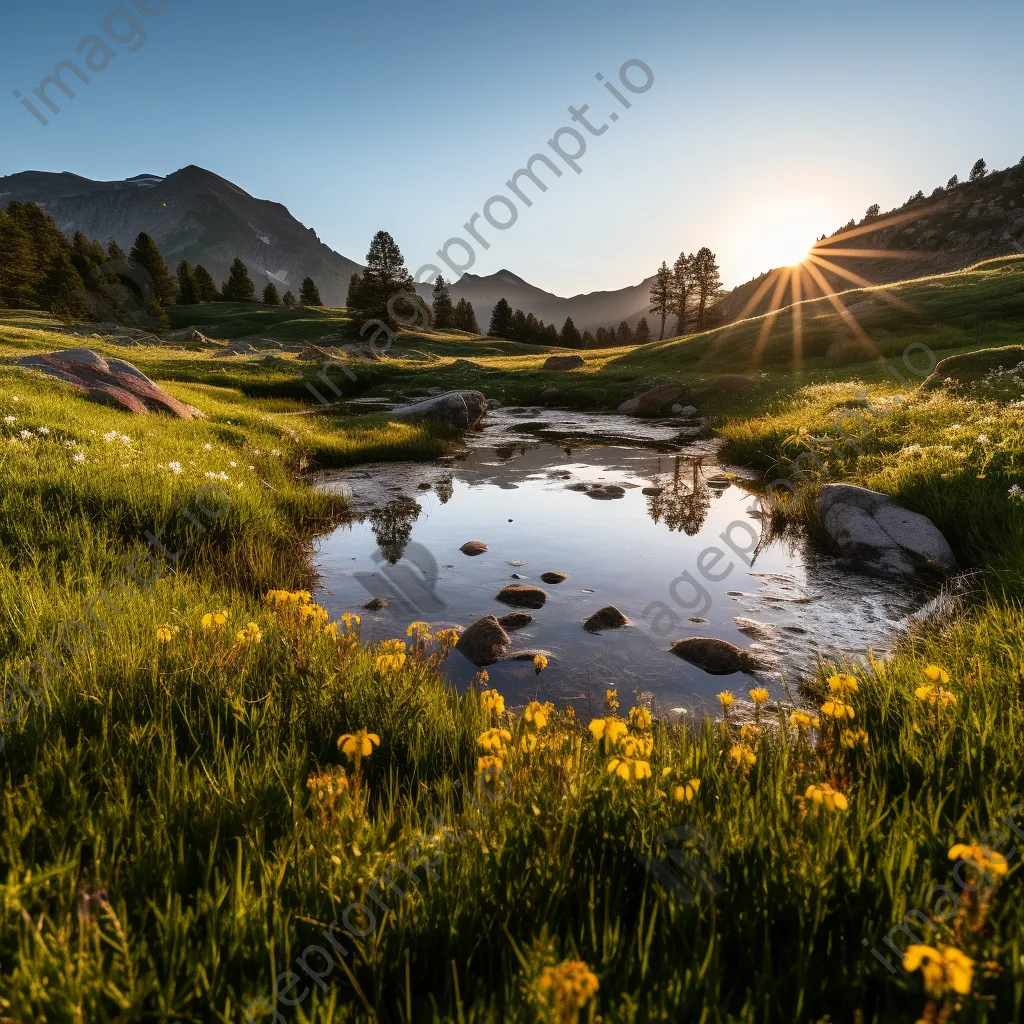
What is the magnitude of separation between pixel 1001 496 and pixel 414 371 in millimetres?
38900

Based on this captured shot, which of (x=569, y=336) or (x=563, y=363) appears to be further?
(x=569, y=336)

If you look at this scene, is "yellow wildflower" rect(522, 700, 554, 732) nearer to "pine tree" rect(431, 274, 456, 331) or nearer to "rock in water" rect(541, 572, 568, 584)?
"rock in water" rect(541, 572, 568, 584)

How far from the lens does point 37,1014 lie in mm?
1563

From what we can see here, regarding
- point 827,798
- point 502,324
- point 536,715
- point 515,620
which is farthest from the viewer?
point 502,324

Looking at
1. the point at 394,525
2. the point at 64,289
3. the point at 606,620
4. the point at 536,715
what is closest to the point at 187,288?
the point at 64,289

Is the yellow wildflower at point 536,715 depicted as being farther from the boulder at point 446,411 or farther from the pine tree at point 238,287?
the pine tree at point 238,287

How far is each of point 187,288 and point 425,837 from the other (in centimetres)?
12762

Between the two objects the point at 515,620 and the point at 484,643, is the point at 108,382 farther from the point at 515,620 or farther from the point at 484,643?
the point at 484,643

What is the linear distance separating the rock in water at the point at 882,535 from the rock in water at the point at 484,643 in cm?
538

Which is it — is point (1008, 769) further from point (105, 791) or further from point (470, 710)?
point (105, 791)

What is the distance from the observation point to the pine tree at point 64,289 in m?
76.2

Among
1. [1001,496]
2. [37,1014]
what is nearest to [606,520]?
[1001,496]

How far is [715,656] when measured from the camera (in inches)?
219

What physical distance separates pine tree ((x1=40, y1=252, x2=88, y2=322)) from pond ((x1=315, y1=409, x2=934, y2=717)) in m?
87.6
